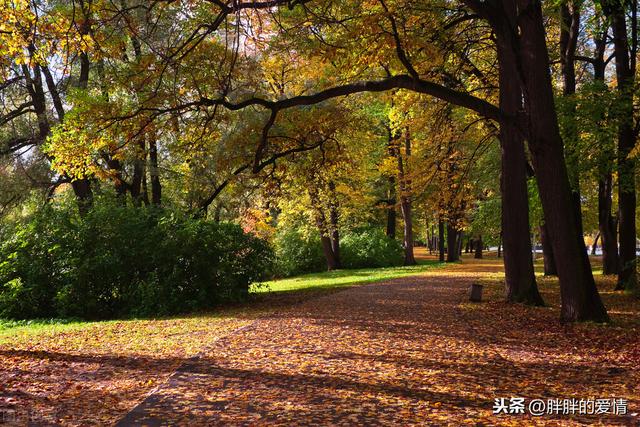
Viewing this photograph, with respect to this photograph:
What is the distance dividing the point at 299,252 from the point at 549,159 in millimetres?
22022

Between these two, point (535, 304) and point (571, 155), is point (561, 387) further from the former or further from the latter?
point (571, 155)

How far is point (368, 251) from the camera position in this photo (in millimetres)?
31422

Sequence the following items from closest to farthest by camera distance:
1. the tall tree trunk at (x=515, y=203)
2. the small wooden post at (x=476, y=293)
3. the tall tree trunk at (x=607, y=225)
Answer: the tall tree trunk at (x=515, y=203)
the small wooden post at (x=476, y=293)
the tall tree trunk at (x=607, y=225)

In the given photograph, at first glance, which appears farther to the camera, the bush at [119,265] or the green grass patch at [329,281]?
the green grass patch at [329,281]

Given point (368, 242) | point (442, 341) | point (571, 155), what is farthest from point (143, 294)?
point (368, 242)

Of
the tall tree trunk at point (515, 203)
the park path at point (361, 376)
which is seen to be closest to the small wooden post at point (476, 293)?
the tall tree trunk at point (515, 203)

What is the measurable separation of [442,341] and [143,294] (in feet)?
26.1

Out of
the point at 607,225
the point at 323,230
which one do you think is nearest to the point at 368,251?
the point at 323,230

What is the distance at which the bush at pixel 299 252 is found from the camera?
99.8ft

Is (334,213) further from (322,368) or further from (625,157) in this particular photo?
(322,368)

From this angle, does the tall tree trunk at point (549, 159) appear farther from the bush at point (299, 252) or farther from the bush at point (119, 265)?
the bush at point (299, 252)

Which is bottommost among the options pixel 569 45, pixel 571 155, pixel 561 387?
pixel 561 387

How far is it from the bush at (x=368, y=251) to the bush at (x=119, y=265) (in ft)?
56.2

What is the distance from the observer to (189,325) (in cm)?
1047
